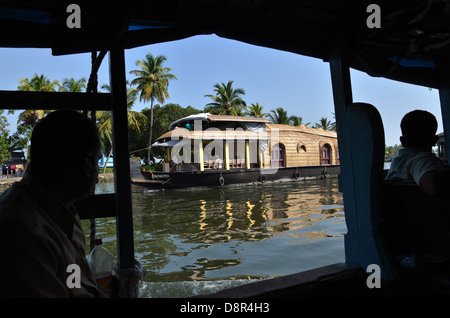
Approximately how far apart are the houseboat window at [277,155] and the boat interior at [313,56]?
826 inches

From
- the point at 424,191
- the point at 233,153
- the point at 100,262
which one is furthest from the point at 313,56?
the point at 233,153

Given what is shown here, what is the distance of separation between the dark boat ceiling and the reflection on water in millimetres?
2845

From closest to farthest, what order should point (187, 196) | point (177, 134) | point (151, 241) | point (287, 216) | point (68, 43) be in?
1. point (68, 43)
2. point (151, 241)
3. point (287, 216)
4. point (187, 196)
5. point (177, 134)

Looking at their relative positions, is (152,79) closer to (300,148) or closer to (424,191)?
(300,148)

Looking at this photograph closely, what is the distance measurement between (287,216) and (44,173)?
10363 millimetres

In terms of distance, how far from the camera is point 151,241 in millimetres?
8336

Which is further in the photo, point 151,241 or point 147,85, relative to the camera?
point 147,85

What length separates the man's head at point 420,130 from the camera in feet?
7.13

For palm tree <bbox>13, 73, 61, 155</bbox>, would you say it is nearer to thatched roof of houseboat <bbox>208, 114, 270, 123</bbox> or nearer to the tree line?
the tree line

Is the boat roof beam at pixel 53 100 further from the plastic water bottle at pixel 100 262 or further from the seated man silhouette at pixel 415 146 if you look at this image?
the seated man silhouette at pixel 415 146

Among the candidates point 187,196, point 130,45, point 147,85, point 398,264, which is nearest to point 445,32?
point 398,264

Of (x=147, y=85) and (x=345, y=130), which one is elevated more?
(x=147, y=85)

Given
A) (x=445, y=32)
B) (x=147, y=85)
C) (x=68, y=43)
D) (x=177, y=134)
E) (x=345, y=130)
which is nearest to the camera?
(x=68, y=43)

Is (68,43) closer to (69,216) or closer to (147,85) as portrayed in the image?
(69,216)
